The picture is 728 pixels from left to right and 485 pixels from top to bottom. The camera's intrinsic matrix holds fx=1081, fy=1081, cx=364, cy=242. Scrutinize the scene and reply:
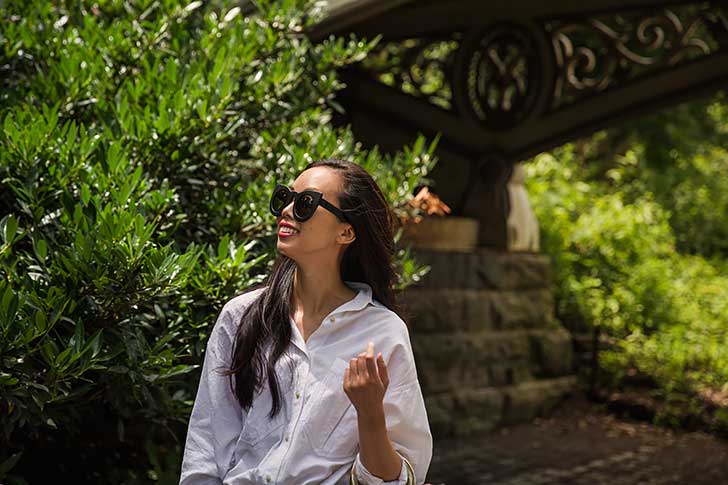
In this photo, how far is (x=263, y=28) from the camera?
4.64 metres

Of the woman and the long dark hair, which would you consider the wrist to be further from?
the long dark hair

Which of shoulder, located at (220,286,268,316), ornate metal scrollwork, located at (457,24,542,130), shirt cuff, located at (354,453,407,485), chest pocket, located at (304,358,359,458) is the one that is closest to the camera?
shirt cuff, located at (354,453,407,485)

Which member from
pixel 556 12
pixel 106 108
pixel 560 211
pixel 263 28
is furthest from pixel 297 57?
pixel 560 211

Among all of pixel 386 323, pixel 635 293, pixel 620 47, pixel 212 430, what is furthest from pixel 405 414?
pixel 635 293

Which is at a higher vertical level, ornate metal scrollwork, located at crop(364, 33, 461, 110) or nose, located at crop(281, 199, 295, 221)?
ornate metal scrollwork, located at crop(364, 33, 461, 110)

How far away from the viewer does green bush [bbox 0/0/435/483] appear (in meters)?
3.08

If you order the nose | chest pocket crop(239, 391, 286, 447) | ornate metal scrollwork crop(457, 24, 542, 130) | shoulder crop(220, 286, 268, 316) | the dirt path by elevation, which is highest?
ornate metal scrollwork crop(457, 24, 542, 130)

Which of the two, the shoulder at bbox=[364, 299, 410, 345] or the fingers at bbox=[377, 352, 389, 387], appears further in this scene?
the shoulder at bbox=[364, 299, 410, 345]

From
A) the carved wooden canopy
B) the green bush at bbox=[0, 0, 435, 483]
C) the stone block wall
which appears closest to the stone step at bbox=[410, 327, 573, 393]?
the stone block wall

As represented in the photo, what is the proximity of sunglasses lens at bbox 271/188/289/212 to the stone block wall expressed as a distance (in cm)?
459

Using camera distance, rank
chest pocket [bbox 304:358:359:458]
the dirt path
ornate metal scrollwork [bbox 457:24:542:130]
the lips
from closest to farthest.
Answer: chest pocket [bbox 304:358:359:458], the lips, the dirt path, ornate metal scrollwork [bbox 457:24:542:130]

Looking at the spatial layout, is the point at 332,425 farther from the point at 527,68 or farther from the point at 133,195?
the point at 527,68

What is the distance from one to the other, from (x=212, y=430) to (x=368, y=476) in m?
0.42

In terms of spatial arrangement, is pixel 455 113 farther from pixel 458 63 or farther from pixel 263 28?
pixel 263 28
